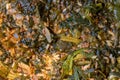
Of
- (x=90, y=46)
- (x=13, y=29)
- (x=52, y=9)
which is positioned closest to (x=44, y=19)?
(x=52, y=9)

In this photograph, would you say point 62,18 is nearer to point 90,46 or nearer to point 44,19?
point 44,19

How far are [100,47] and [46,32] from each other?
0.32m

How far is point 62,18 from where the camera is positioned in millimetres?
1879

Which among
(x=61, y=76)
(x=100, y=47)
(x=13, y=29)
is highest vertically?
(x=13, y=29)

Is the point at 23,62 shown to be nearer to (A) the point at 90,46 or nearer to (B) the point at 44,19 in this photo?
(B) the point at 44,19

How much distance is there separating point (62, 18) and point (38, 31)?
0.16m

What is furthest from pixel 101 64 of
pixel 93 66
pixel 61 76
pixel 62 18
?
pixel 62 18

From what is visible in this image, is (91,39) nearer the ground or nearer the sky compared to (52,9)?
nearer the ground

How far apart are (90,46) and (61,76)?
0.24m

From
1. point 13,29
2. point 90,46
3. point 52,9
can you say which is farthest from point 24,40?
point 90,46

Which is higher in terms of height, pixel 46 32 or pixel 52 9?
pixel 52 9

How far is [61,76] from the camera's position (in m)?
1.82

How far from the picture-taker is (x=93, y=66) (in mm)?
1821

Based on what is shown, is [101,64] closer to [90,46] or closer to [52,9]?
[90,46]
